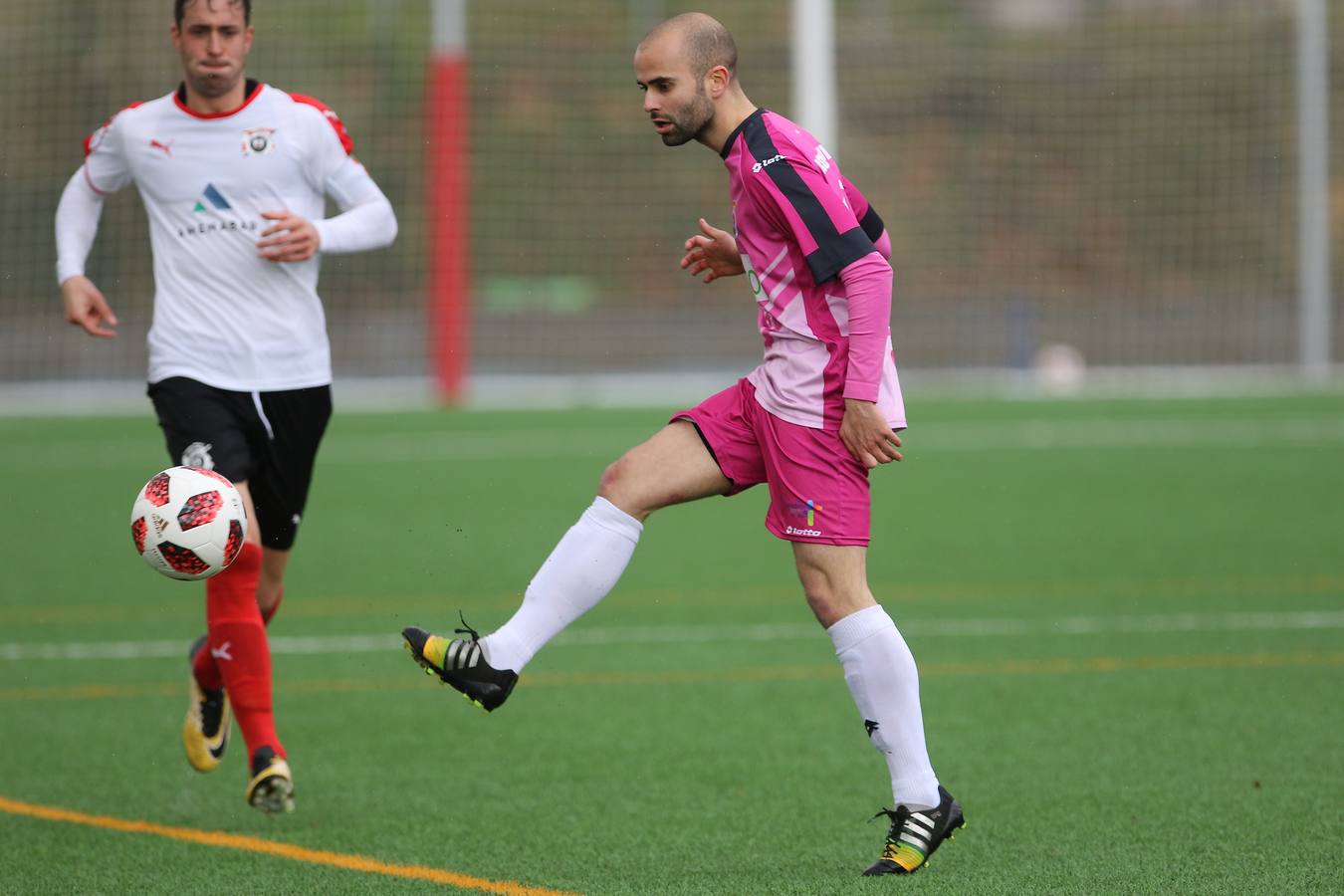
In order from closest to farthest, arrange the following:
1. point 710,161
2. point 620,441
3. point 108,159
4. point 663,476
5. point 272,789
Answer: point 663,476 < point 272,789 < point 108,159 < point 620,441 < point 710,161

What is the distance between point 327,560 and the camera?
1042 centimetres

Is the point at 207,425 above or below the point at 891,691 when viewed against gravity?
above

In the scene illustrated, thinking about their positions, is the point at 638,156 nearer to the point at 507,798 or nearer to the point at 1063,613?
the point at 1063,613

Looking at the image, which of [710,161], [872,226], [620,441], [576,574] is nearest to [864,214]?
[872,226]

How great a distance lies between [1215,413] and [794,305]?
13478 mm

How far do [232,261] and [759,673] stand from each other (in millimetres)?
2809

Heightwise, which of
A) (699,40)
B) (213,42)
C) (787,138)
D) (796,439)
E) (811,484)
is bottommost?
(811,484)

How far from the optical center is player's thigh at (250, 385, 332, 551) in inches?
224

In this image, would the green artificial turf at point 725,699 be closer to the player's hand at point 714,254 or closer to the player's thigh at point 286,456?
the player's thigh at point 286,456

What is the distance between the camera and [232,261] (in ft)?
18.6

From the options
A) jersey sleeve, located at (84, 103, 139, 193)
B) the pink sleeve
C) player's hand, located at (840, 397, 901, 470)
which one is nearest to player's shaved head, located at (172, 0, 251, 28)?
jersey sleeve, located at (84, 103, 139, 193)

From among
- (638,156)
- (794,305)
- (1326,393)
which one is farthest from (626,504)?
(638,156)

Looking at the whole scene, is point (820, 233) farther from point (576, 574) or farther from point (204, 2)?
point (204, 2)

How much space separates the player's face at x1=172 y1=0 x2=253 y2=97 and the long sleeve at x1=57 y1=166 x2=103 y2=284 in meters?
0.59
